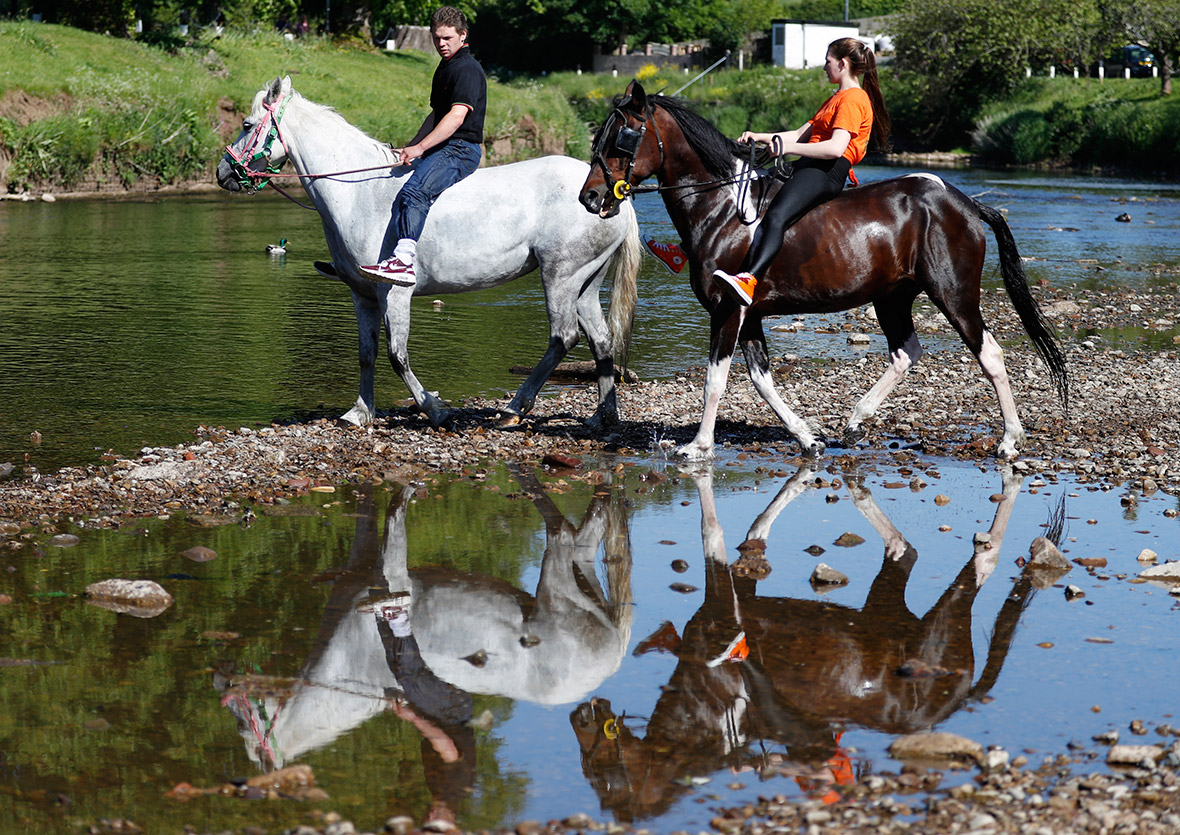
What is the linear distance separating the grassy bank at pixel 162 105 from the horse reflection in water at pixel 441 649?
2933 cm

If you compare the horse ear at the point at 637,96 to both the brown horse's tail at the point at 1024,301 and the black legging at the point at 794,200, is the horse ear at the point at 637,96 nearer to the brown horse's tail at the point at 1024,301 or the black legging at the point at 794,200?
the black legging at the point at 794,200

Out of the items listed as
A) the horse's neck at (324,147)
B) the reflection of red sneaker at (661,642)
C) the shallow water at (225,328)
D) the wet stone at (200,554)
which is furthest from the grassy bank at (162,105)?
the reflection of red sneaker at (661,642)

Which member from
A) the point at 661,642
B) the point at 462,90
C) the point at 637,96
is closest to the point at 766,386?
the point at 637,96

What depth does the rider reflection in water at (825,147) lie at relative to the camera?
8906 mm

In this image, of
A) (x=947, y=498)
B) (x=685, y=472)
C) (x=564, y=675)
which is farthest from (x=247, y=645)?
(x=947, y=498)

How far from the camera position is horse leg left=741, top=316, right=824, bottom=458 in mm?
9648

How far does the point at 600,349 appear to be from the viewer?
1056cm

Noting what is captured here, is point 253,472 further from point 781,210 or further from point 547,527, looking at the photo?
point 781,210

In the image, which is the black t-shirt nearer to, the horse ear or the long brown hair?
the horse ear

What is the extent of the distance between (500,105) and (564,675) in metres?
48.6

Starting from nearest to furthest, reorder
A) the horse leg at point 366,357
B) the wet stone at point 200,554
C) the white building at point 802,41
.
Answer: the wet stone at point 200,554, the horse leg at point 366,357, the white building at point 802,41

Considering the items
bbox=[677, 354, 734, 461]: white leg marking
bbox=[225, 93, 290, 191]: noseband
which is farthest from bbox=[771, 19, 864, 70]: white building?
bbox=[677, 354, 734, 461]: white leg marking

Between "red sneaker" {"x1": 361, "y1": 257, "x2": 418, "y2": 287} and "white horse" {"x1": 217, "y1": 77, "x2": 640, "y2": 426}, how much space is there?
1.12 ft

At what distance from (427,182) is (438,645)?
4.71m
